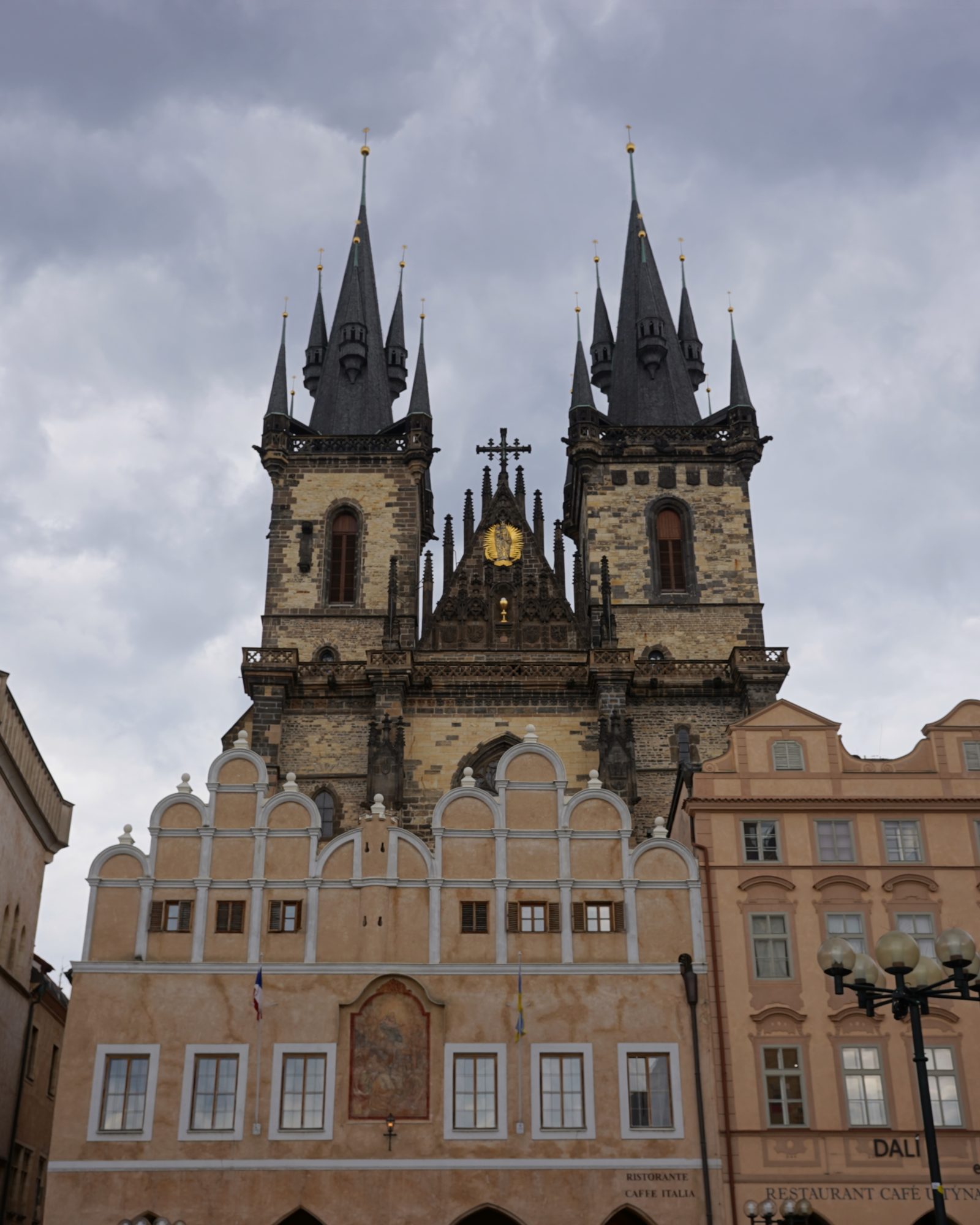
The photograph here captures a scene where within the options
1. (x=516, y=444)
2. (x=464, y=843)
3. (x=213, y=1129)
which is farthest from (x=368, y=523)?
(x=213, y=1129)

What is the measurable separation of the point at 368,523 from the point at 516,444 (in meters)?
6.20

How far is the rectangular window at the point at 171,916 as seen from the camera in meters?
23.7

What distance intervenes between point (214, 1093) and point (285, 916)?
9.80ft

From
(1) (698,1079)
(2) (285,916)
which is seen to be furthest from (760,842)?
(2) (285,916)

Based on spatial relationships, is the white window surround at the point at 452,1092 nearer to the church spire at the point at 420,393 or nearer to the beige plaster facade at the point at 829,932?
the beige plaster facade at the point at 829,932

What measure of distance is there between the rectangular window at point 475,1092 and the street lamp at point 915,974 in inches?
366

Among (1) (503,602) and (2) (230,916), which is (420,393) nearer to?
(1) (503,602)

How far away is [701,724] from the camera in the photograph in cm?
4325

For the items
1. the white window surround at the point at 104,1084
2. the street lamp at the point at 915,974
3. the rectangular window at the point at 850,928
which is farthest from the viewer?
the rectangular window at the point at 850,928

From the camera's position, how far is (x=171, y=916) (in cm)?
2383

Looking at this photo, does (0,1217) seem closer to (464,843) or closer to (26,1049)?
(26,1049)

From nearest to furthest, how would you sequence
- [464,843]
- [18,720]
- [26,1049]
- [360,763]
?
[464,843] < [18,720] < [26,1049] < [360,763]

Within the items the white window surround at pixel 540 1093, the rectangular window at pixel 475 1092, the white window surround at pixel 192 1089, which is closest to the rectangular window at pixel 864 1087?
the white window surround at pixel 540 1093

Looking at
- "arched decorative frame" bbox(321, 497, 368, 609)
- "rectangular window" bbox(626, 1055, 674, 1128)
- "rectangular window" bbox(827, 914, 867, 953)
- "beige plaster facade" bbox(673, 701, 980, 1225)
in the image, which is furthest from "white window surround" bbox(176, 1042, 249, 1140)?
"arched decorative frame" bbox(321, 497, 368, 609)
